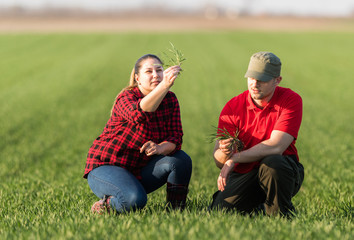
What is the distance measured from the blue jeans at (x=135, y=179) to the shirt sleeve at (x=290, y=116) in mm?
997

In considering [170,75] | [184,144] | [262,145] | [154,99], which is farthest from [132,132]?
[184,144]

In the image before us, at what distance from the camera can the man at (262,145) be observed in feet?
15.2

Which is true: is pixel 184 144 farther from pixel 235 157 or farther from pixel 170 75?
pixel 170 75

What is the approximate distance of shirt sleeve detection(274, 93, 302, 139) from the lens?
4.68m

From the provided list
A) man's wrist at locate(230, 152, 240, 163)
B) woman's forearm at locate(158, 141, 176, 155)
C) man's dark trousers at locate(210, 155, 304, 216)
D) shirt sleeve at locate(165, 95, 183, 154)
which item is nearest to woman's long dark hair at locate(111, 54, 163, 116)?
shirt sleeve at locate(165, 95, 183, 154)

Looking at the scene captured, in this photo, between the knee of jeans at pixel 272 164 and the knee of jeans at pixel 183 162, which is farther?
the knee of jeans at pixel 183 162

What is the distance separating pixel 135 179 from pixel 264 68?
Answer: 161 centimetres

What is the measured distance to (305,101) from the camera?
18688 millimetres

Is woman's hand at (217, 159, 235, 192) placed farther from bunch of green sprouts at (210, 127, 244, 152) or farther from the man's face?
the man's face

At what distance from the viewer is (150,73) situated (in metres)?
4.83

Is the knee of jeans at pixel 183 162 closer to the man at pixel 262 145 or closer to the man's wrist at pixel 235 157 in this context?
the man at pixel 262 145

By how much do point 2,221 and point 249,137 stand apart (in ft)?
7.93

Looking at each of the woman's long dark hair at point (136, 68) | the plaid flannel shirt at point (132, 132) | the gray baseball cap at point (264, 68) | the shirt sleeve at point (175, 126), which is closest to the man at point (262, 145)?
the gray baseball cap at point (264, 68)

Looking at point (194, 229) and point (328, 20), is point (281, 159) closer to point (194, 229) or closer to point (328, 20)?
point (194, 229)
